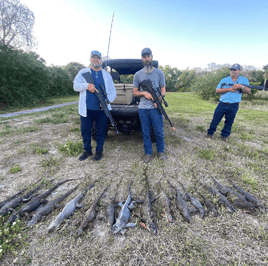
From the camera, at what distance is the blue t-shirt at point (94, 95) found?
3431 millimetres

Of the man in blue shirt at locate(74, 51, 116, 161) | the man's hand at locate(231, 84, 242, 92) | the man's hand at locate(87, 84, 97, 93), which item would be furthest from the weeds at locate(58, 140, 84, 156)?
the man's hand at locate(231, 84, 242, 92)

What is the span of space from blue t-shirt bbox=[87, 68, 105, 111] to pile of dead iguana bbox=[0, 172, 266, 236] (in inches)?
71.2

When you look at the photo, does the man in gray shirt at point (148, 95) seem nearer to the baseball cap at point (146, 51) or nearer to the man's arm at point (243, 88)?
the baseball cap at point (146, 51)

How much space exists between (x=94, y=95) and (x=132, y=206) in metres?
2.60

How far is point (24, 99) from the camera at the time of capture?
11.3 meters

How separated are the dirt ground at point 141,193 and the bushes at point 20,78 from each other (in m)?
6.84

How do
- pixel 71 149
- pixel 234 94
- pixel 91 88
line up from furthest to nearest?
pixel 234 94 → pixel 71 149 → pixel 91 88

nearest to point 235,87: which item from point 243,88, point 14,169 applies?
point 243,88

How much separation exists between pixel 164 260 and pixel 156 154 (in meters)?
2.77

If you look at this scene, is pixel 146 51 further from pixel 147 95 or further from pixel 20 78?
pixel 20 78

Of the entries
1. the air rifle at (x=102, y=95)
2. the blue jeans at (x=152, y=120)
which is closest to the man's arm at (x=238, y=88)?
the blue jeans at (x=152, y=120)

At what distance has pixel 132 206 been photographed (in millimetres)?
2352

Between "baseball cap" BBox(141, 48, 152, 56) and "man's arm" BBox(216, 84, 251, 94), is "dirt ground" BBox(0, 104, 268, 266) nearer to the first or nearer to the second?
"man's arm" BBox(216, 84, 251, 94)

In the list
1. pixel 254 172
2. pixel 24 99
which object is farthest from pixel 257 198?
pixel 24 99
